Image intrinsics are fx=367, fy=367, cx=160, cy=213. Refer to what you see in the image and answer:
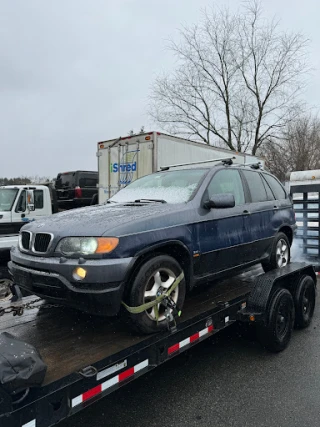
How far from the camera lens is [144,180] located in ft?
15.8

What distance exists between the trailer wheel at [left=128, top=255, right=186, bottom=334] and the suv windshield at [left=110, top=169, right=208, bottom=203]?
83 centimetres

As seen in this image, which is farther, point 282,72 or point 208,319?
point 282,72

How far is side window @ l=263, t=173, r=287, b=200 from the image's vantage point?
541 cm

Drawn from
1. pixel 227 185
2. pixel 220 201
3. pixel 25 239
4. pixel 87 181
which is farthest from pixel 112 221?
A: pixel 87 181

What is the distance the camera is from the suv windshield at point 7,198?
28.9ft

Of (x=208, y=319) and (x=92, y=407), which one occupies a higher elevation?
(x=208, y=319)

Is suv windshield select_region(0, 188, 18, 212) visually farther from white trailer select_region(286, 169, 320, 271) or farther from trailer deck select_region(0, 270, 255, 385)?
white trailer select_region(286, 169, 320, 271)

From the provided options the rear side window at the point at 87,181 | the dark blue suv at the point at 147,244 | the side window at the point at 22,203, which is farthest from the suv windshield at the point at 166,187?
the rear side window at the point at 87,181

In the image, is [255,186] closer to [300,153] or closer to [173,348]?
[173,348]

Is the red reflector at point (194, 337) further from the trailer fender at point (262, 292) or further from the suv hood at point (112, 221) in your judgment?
the suv hood at point (112, 221)

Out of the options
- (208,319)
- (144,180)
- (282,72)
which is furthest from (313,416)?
(282,72)

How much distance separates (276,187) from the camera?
5559 millimetres

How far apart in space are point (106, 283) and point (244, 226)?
2144 mm

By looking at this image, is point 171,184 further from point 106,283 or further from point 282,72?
point 282,72
